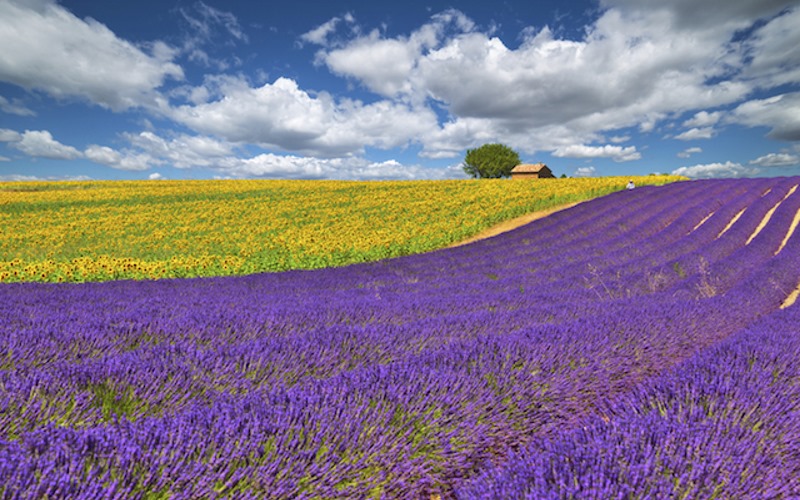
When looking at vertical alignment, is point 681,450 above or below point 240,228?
above

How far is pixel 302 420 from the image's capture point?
63.6 inches

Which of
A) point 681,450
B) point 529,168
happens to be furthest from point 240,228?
point 529,168

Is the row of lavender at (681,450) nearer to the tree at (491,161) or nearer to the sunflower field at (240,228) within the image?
the sunflower field at (240,228)

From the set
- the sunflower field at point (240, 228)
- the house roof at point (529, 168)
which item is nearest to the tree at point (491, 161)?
the house roof at point (529, 168)

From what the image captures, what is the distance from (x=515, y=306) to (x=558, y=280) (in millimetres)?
2987

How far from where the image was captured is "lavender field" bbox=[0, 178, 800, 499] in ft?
4.42

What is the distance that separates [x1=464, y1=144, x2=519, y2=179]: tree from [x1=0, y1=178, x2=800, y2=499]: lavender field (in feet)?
215

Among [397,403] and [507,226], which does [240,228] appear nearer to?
[507,226]

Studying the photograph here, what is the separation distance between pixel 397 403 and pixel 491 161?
69.6 metres

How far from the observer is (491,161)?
68.1 metres

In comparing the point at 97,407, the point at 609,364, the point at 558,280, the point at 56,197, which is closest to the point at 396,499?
the point at 97,407

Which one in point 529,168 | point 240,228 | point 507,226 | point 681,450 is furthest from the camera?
point 529,168

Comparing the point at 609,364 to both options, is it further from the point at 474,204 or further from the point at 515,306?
the point at 474,204

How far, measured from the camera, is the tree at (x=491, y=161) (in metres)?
67.2
